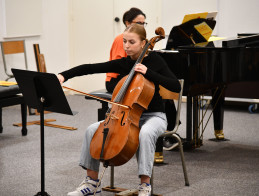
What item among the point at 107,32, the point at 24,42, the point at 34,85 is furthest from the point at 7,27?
the point at 34,85

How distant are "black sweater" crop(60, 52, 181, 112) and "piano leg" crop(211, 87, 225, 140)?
1.60m

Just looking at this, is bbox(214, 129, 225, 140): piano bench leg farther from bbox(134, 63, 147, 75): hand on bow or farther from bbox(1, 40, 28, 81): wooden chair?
bbox(1, 40, 28, 81): wooden chair

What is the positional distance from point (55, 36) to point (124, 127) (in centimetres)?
491

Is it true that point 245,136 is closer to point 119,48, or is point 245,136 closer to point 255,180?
point 255,180

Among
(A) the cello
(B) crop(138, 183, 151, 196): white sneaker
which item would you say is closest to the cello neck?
(A) the cello

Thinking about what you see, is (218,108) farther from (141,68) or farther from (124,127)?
(124,127)

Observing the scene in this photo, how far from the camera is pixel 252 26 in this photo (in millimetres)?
5938

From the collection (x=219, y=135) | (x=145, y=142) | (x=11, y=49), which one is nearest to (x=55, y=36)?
(x=11, y=49)

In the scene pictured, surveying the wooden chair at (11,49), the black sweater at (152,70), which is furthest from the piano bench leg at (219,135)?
the wooden chair at (11,49)

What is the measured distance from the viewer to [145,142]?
2.60 m

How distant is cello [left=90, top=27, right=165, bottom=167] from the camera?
2.48 meters

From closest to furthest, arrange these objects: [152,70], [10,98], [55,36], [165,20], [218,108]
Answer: [152,70]
[218,108]
[10,98]
[165,20]
[55,36]

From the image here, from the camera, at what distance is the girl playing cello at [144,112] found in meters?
2.61

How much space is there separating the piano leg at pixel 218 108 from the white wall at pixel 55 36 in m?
3.43
